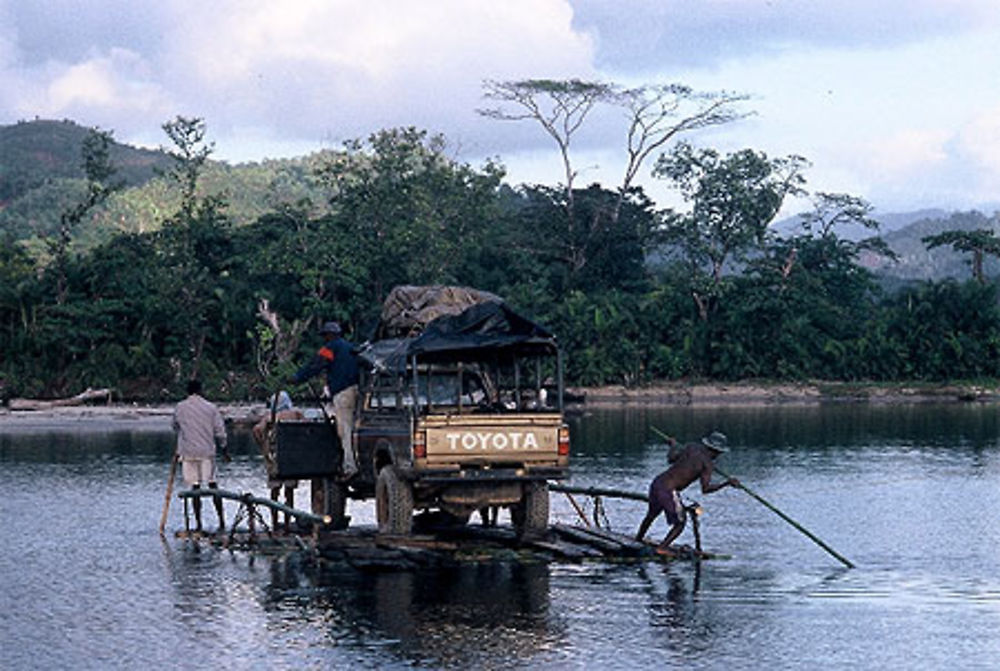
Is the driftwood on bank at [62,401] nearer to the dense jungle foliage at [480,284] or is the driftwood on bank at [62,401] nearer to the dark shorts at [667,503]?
the dense jungle foliage at [480,284]

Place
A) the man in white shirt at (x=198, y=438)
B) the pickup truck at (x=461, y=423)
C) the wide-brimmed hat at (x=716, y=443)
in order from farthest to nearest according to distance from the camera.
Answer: the man in white shirt at (x=198, y=438) → the wide-brimmed hat at (x=716, y=443) → the pickup truck at (x=461, y=423)

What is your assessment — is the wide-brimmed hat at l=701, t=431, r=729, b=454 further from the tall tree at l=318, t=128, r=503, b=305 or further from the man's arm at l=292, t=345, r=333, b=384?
the tall tree at l=318, t=128, r=503, b=305

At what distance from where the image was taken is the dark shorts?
62.2 ft

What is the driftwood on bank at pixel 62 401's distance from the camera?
54.6 meters

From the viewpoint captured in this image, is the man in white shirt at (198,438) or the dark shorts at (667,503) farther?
the man in white shirt at (198,438)

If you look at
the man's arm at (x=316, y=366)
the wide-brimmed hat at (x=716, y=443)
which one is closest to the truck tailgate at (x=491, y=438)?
the wide-brimmed hat at (x=716, y=443)

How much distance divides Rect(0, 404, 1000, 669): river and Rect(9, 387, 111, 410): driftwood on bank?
25.1 meters

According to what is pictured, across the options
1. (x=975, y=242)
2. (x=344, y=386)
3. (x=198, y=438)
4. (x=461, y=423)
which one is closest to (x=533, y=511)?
(x=461, y=423)

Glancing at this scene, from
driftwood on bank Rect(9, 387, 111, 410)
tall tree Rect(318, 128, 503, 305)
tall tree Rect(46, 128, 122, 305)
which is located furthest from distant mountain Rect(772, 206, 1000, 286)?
driftwood on bank Rect(9, 387, 111, 410)

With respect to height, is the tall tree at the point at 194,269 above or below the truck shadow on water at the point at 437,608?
above

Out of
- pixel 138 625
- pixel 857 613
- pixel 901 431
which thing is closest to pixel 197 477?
pixel 138 625

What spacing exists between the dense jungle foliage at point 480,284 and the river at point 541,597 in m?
29.9

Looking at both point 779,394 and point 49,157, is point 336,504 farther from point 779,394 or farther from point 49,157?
point 49,157

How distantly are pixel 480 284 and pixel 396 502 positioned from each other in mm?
49174
